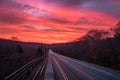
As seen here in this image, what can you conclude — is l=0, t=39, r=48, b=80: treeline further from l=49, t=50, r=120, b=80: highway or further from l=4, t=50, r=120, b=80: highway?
l=49, t=50, r=120, b=80: highway

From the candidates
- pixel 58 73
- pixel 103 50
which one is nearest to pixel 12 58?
pixel 58 73

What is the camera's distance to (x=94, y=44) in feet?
249

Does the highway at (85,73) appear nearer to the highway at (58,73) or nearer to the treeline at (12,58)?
the highway at (58,73)

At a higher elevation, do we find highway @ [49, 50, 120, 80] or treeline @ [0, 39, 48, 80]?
treeline @ [0, 39, 48, 80]

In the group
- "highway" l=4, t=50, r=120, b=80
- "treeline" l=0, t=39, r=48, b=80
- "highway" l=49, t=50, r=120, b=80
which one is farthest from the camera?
"highway" l=49, t=50, r=120, b=80

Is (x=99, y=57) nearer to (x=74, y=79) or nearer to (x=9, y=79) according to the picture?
(x=74, y=79)

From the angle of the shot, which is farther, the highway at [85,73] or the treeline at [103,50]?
the treeline at [103,50]

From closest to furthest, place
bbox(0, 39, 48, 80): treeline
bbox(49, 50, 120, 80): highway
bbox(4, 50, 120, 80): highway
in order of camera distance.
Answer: bbox(4, 50, 120, 80): highway < bbox(0, 39, 48, 80): treeline < bbox(49, 50, 120, 80): highway

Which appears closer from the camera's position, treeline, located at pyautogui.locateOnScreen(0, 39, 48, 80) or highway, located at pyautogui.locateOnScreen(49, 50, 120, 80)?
treeline, located at pyautogui.locateOnScreen(0, 39, 48, 80)

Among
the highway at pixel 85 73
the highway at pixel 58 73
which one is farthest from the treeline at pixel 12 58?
the highway at pixel 85 73

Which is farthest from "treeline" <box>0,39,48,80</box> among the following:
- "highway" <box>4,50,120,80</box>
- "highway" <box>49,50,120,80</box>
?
"highway" <box>49,50,120,80</box>

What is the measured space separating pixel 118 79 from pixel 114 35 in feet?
165

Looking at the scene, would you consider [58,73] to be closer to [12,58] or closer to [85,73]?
[85,73]

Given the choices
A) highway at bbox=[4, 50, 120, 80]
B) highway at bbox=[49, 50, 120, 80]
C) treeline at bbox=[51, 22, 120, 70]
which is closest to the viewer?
highway at bbox=[4, 50, 120, 80]
